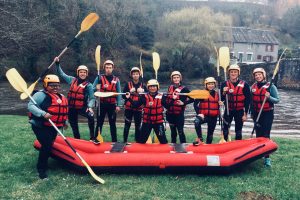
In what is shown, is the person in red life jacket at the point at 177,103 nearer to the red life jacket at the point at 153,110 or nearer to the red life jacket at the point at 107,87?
the red life jacket at the point at 153,110

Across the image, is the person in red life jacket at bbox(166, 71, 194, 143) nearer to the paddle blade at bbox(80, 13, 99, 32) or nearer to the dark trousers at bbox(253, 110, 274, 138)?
the dark trousers at bbox(253, 110, 274, 138)

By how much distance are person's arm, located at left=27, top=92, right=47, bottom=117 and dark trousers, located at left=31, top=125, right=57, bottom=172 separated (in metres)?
0.34

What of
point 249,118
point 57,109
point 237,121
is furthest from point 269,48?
point 57,109

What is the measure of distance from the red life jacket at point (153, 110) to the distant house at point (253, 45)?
41381mm

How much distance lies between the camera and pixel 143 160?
536cm

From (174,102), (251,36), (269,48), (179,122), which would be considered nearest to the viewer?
(174,102)

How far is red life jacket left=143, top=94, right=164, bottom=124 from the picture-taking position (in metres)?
6.13

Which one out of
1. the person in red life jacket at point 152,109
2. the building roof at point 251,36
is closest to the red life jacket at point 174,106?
the person in red life jacket at point 152,109

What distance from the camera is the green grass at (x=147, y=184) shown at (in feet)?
15.2

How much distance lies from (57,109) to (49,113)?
0.44ft

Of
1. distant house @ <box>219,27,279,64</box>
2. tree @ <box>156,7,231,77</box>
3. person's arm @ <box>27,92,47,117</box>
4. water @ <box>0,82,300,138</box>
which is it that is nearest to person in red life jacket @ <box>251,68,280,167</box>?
person's arm @ <box>27,92,47,117</box>

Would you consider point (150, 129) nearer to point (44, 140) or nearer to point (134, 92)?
point (134, 92)

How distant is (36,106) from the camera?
4.95m

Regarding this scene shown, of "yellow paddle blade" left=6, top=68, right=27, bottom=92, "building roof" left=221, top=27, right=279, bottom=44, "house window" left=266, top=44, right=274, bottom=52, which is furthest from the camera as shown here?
"house window" left=266, top=44, right=274, bottom=52
